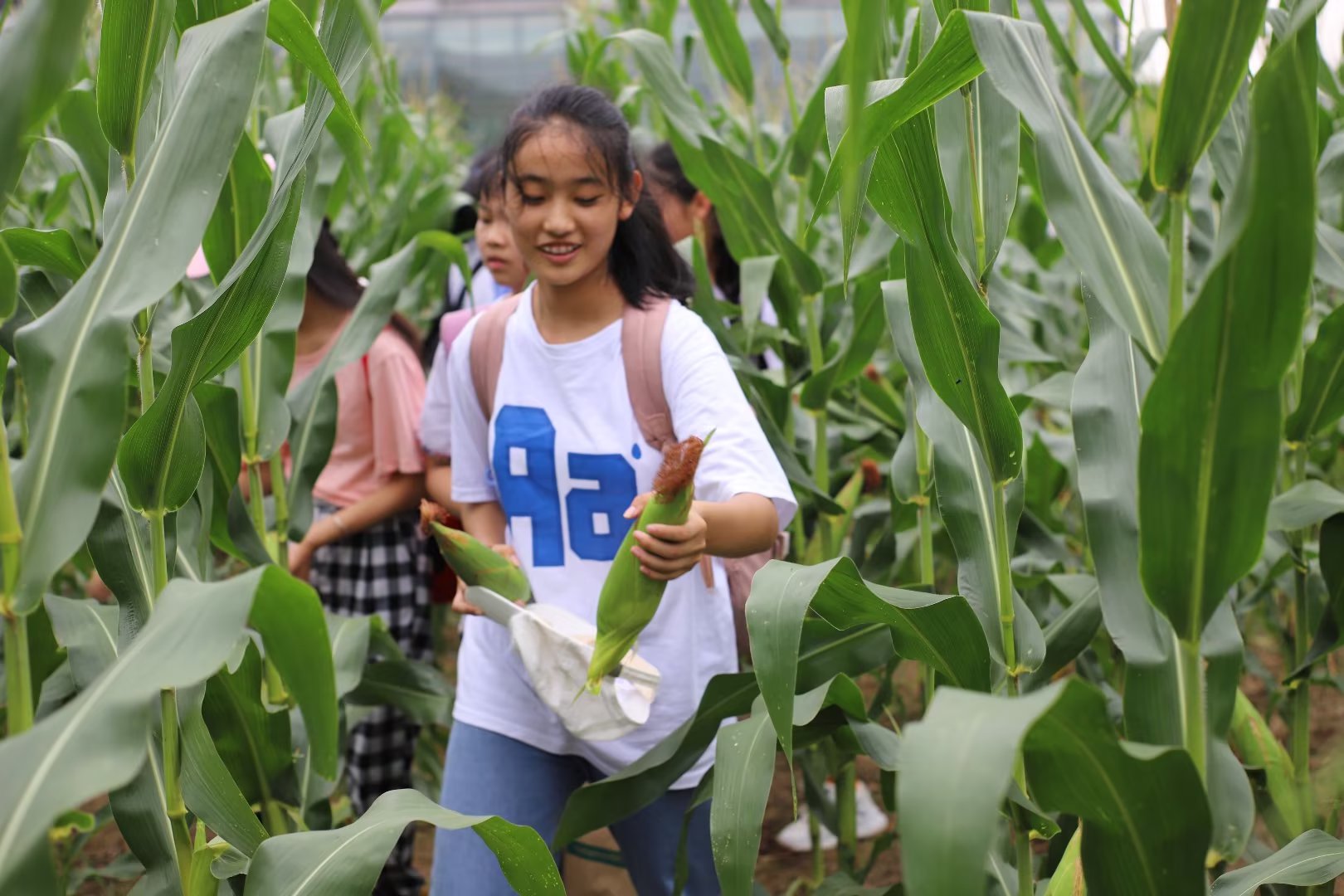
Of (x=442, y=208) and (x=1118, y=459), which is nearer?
(x=1118, y=459)

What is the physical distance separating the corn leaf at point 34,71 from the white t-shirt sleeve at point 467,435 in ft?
3.37

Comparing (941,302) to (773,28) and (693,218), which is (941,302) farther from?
(693,218)

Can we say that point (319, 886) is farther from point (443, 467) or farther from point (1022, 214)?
point (1022, 214)

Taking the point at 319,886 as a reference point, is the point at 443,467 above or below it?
above

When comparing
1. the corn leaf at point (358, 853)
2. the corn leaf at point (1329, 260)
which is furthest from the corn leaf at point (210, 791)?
the corn leaf at point (1329, 260)

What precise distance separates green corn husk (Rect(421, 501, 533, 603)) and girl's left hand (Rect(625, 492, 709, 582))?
0.25 m

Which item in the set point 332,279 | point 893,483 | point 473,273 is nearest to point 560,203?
point 893,483

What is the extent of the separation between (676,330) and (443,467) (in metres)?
0.61

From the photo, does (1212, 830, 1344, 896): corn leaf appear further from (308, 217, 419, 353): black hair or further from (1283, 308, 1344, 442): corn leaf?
(308, 217, 419, 353): black hair

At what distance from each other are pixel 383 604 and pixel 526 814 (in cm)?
93

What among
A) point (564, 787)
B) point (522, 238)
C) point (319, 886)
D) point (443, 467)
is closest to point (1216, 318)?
point (319, 886)

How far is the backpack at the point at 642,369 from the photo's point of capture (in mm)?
1679

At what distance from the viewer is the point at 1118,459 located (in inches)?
43.3

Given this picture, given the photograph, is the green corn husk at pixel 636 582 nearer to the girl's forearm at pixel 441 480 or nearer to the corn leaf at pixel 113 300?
the corn leaf at pixel 113 300
